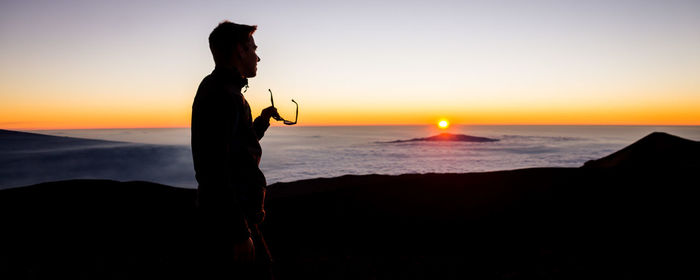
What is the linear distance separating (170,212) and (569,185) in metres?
7.43

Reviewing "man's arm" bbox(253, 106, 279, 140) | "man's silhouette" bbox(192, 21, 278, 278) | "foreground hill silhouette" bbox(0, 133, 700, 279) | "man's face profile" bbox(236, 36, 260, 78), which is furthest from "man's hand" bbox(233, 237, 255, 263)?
"foreground hill silhouette" bbox(0, 133, 700, 279)

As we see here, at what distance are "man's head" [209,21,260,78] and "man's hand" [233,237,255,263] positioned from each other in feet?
2.87

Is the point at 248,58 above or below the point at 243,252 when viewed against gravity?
above

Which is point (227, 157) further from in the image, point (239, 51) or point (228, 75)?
point (239, 51)

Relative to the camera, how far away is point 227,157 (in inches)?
68.9

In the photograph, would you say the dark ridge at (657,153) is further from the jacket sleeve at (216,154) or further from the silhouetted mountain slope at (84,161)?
the silhouetted mountain slope at (84,161)

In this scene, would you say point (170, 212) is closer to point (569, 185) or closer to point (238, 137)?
point (238, 137)

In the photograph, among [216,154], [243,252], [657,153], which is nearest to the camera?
[216,154]

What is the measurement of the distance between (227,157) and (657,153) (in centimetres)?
1543

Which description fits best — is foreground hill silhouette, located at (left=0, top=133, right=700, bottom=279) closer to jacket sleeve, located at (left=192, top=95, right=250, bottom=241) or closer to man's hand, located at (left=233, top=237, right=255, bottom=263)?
man's hand, located at (left=233, top=237, right=255, bottom=263)

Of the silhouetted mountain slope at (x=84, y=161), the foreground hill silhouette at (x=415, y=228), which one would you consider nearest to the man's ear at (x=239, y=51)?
the foreground hill silhouette at (x=415, y=228)

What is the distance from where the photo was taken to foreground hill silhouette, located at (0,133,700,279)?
15.8 feet

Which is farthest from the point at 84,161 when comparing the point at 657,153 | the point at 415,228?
the point at 657,153

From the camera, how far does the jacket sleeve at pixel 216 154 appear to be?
5.63 feet
